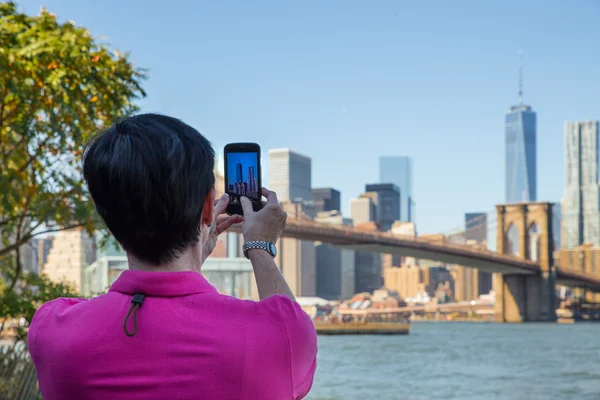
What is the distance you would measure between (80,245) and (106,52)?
83.7 m

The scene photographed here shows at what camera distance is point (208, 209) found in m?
1.39

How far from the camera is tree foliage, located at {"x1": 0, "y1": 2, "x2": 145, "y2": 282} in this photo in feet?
27.2

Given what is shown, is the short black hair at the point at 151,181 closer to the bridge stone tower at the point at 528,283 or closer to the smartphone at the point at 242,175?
the smartphone at the point at 242,175

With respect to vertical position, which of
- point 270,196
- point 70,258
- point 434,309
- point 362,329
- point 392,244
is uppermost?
point 392,244

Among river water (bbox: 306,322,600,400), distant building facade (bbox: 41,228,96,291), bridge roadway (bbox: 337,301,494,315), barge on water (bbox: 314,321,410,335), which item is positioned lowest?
bridge roadway (bbox: 337,301,494,315)

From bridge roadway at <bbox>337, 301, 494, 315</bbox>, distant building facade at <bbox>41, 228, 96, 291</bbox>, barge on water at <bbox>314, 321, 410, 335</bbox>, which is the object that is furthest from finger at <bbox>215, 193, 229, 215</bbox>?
bridge roadway at <bbox>337, 301, 494, 315</bbox>

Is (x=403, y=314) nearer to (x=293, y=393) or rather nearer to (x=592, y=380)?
(x=592, y=380)

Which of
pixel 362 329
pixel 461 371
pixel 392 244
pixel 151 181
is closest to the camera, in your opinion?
pixel 151 181

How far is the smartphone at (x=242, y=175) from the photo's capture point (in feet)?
5.25

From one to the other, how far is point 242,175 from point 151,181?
373 millimetres

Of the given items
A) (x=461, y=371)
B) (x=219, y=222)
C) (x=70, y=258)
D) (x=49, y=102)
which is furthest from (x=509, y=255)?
(x=219, y=222)

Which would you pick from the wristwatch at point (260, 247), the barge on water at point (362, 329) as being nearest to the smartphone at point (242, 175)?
the wristwatch at point (260, 247)

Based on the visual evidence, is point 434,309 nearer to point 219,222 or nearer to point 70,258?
point 70,258

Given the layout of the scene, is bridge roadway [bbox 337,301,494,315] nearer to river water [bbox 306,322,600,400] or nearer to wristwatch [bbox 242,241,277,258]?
river water [bbox 306,322,600,400]
